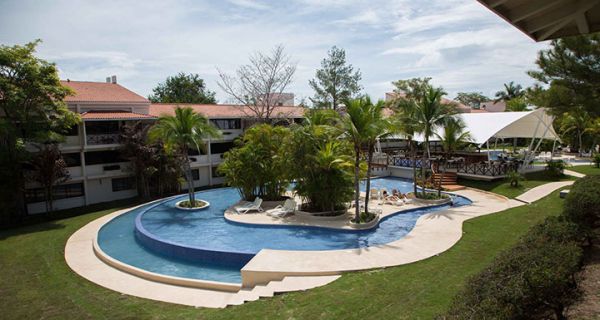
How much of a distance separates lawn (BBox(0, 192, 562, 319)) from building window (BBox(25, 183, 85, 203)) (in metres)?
8.85

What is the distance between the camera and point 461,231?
50.5ft

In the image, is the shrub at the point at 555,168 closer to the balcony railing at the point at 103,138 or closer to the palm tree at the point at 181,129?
the palm tree at the point at 181,129

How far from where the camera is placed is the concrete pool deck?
11.0 meters

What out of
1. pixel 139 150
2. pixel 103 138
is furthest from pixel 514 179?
pixel 103 138

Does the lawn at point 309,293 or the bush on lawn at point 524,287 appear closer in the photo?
the bush on lawn at point 524,287

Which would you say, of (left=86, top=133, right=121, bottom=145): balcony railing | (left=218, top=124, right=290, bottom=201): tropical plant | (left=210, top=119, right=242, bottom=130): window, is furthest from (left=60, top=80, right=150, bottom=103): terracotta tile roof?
(left=218, top=124, right=290, bottom=201): tropical plant

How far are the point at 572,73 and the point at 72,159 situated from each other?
29085mm

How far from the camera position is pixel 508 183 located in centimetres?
2530

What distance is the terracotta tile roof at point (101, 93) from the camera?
88.0 ft

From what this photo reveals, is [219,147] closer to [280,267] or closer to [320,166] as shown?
[320,166]

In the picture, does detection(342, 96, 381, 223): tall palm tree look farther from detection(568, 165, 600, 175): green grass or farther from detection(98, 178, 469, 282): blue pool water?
detection(568, 165, 600, 175): green grass

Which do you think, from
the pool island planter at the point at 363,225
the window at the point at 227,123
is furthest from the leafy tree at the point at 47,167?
the pool island planter at the point at 363,225

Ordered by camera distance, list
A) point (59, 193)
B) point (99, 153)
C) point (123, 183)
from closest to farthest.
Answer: point (59, 193), point (99, 153), point (123, 183)

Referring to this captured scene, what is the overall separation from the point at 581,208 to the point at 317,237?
946 cm
